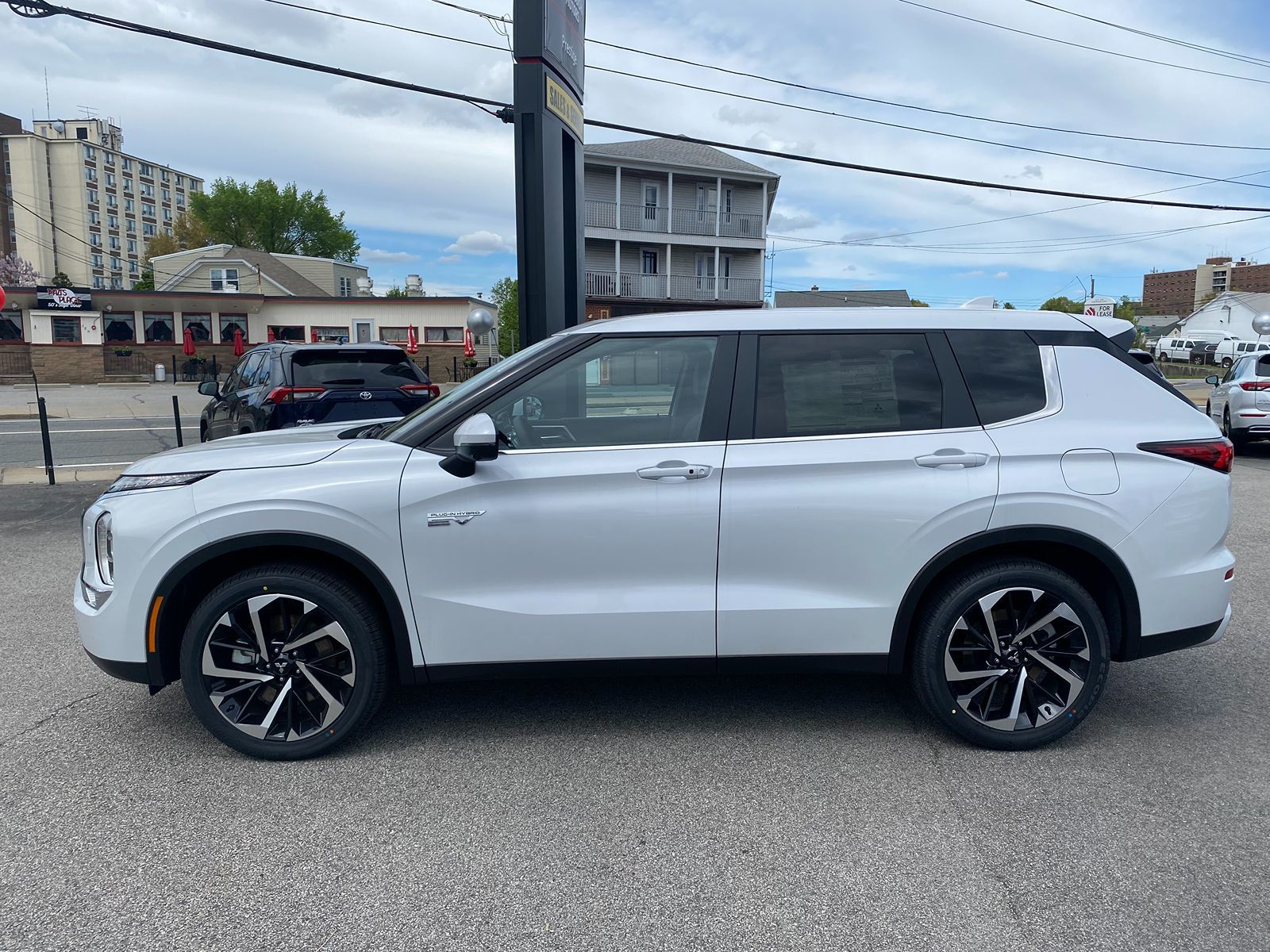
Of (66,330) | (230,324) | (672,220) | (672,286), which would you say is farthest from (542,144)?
(66,330)

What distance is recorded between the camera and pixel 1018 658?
3.69 metres

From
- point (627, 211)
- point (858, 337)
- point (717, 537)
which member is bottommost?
point (717, 537)

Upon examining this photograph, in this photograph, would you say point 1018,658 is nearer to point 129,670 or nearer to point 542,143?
point 129,670

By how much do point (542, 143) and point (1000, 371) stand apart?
5963 mm

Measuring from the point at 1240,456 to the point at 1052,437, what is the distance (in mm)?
13762

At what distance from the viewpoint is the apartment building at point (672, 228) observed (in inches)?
1625

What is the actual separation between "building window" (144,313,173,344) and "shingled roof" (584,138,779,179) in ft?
77.1

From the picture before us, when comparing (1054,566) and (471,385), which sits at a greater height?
(471,385)

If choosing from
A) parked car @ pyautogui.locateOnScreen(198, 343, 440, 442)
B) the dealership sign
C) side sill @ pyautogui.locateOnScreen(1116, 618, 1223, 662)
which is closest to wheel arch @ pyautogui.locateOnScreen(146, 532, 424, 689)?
side sill @ pyautogui.locateOnScreen(1116, 618, 1223, 662)

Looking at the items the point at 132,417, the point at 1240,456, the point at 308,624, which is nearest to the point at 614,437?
the point at 308,624

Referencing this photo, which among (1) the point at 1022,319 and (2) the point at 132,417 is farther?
(2) the point at 132,417

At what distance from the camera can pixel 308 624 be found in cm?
358

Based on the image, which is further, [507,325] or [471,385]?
[507,325]

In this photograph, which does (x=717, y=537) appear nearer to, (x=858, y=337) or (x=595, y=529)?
(x=595, y=529)
